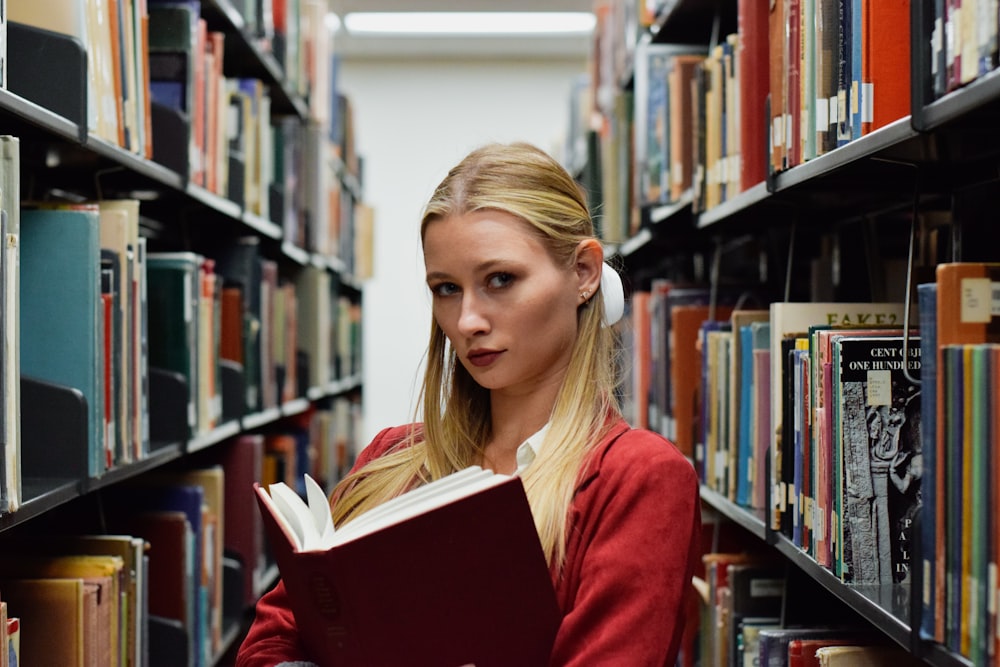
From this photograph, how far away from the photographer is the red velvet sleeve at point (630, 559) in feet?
3.53

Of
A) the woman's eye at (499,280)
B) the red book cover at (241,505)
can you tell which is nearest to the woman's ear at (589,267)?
the woman's eye at (499,280)

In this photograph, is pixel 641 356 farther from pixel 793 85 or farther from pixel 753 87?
pixel 793 85

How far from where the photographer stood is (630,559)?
1.09 metres

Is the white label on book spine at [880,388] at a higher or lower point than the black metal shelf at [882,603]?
higher

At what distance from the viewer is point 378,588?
3.34ft

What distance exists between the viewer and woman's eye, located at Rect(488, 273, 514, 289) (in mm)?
1238

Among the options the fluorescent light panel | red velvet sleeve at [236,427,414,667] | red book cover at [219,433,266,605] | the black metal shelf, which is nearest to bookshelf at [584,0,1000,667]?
the black metal shelf

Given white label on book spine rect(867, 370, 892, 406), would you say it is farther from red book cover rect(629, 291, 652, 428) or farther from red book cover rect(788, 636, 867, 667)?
red book cover rect(629, 291, 652, 428)

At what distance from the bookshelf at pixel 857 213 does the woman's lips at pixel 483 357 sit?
46cm

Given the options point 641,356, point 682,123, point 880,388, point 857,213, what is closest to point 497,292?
Answer: point 880,388

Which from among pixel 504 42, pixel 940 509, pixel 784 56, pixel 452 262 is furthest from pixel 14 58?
pixel 504 42

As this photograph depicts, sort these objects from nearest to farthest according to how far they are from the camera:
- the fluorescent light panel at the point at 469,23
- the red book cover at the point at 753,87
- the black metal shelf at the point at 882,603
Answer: the black metal shelf at the point at 882,603 → the red book cover at the point at 753,87 → the fluorescent light panel at the point at 469,23

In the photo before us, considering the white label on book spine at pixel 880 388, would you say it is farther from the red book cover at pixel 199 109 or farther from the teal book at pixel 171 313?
the red book cover at pixel 199 109

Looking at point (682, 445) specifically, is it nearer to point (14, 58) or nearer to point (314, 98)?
point (14, 58)
